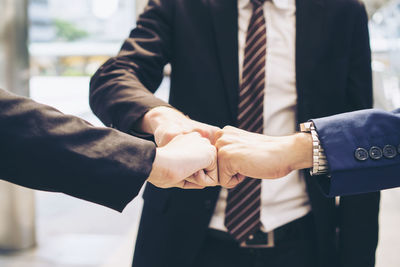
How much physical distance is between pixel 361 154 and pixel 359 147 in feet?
0.06

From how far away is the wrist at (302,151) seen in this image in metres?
1.04

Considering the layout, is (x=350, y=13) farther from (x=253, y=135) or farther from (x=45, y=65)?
(x=45, y=65)

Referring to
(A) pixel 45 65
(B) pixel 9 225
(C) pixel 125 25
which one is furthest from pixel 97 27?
(B) pixel 9 225

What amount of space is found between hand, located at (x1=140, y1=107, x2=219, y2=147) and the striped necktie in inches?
6.0

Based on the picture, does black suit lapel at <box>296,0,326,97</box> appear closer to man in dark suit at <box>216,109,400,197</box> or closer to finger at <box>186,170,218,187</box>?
man in dark suit at <box>216,109,400,197</box>

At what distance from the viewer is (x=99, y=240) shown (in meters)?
3.32

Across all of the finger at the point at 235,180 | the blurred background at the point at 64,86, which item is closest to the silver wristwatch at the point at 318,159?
the finger at the point at 235,180

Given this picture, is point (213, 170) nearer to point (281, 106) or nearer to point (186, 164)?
point (186, 164)

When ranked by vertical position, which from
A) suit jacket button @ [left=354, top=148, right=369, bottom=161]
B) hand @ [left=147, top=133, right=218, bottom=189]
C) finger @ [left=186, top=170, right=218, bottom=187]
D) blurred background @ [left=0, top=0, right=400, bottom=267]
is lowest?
blurred background @ [left=0, top=0, right=400, bottom=267]

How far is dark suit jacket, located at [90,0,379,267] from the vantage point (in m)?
1.20

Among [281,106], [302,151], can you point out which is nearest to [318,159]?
[302,151]

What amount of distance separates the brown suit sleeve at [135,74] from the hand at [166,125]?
3 centimetres

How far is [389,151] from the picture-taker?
0.96 metres

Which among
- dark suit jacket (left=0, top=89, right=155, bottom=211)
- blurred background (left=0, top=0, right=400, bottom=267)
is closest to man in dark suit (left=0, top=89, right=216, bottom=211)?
dark suit jacket (left=0, top=89, right=155, bottom=211)
